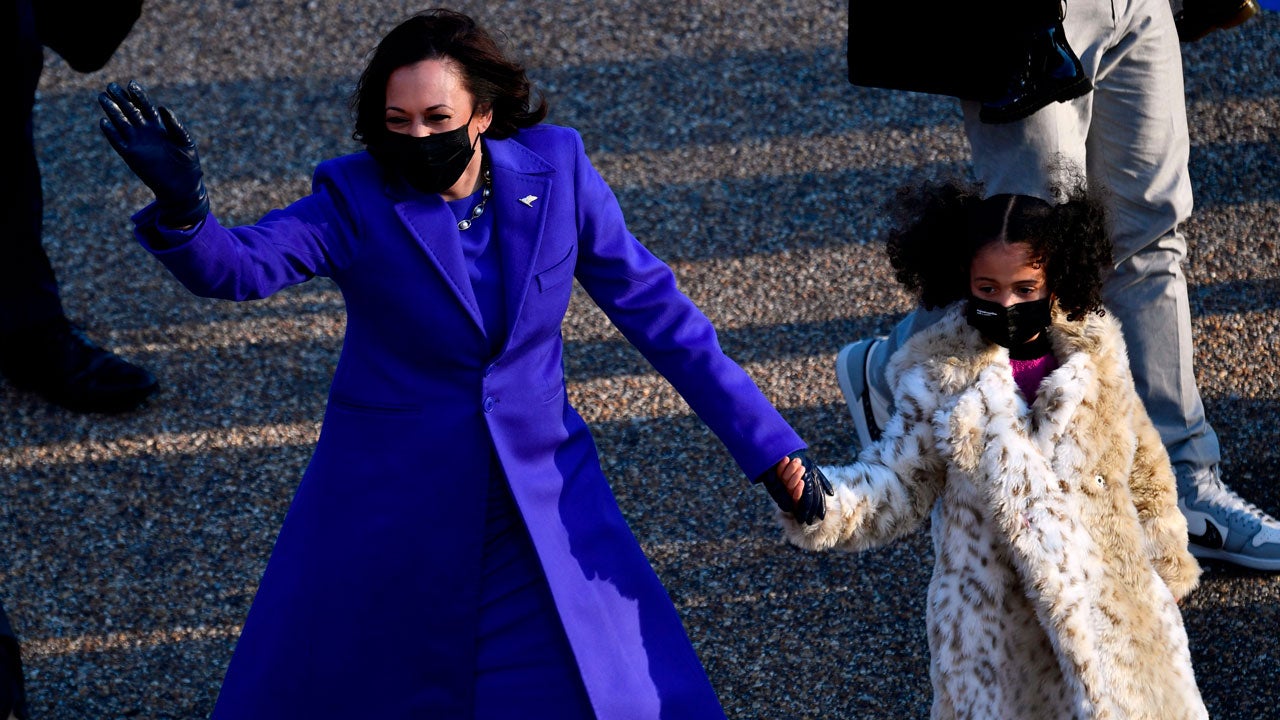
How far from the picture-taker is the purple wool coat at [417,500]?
269 cm

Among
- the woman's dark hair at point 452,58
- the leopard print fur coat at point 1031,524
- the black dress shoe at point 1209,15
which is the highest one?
the woman's dark hair at point 452,58

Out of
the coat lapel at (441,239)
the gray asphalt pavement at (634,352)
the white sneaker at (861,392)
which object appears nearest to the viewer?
the coat lapel at (441,239)

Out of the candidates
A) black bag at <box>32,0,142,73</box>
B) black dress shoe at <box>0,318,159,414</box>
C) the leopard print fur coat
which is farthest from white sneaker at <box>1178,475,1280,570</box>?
black bag at <box>32,0,142,73</box>

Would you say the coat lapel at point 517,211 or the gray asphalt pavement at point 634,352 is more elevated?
the coat lapel at point 517,211

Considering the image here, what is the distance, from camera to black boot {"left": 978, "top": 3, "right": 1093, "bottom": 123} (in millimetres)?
3232

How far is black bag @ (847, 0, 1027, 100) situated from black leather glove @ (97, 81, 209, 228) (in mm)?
1674

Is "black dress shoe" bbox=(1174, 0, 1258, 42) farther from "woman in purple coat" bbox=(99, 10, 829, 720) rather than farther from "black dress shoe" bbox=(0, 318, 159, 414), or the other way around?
"black dress shoe" bbox=(0, 318, 159, 414)

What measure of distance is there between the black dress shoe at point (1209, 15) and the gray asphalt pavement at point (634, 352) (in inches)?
42.9

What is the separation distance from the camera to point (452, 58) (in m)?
2.73

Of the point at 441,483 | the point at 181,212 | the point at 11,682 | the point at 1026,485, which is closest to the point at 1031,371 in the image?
the point at 1026,485

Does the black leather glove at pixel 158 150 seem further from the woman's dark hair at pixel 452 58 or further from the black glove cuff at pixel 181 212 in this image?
the woman's dark hair at pixel 452 58

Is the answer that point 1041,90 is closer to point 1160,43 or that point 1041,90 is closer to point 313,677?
point 1160,43

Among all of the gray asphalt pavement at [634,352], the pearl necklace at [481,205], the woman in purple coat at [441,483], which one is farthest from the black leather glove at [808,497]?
the gray asphalt pavement at [634,352]

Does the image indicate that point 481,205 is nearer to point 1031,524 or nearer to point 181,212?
point 181,212
